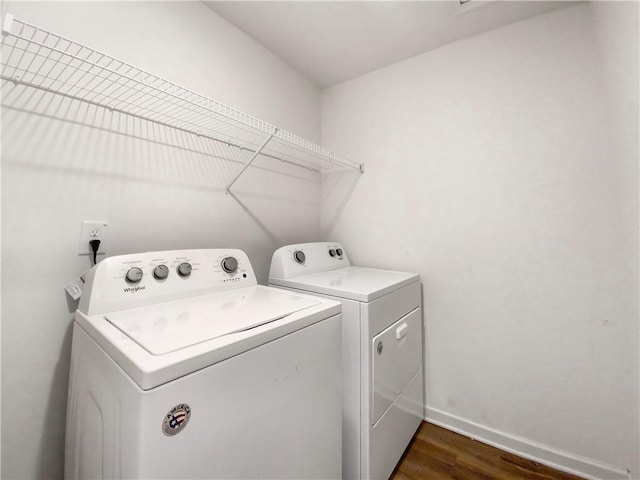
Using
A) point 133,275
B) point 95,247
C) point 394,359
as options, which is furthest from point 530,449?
point 95,247

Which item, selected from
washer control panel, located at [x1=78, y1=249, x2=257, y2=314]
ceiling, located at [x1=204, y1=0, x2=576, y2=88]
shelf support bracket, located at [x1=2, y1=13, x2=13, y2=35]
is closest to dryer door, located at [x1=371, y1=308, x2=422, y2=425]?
washer control panel, located at [x1=78, y1=249, x2=257, y2=314]

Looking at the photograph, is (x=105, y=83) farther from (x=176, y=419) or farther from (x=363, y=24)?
(x=363, y=24)

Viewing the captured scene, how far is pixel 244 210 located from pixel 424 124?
4.10ft

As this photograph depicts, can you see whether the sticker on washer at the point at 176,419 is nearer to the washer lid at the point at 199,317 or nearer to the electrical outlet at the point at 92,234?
the washer lid at the point at 199,317

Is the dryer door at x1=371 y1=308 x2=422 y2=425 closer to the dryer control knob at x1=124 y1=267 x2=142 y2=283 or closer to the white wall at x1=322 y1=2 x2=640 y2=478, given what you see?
the white wall at x1=322 y1=2 x2=640 y2=478

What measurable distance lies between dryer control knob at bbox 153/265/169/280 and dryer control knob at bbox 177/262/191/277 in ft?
0.16

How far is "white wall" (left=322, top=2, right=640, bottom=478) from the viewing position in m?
1.17

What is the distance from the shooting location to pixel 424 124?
5.48ft

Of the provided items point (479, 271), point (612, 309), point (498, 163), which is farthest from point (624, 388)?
point (498, 163)

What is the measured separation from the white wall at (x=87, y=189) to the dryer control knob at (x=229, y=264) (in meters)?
0.22

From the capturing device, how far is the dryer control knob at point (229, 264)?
46.3 inches

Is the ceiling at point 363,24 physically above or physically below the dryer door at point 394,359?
above

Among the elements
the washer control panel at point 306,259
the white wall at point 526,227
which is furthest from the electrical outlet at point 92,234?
the white wall at point 526,227

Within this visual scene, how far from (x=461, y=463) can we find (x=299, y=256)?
4.35 ft
